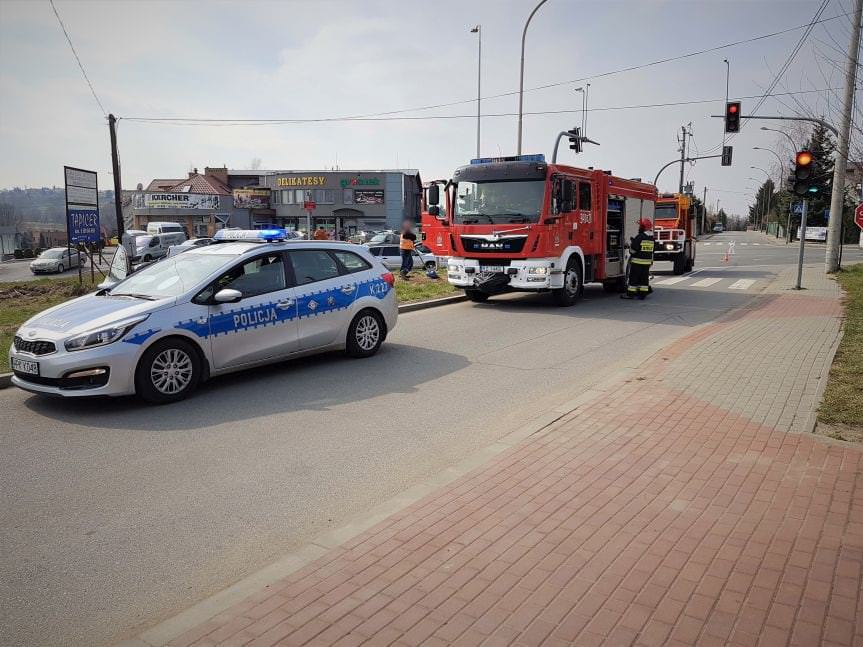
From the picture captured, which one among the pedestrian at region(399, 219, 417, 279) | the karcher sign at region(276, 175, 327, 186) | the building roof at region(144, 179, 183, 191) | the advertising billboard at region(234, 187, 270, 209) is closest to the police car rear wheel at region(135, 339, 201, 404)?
the pedestrian at region(399, 219, 417, 279)

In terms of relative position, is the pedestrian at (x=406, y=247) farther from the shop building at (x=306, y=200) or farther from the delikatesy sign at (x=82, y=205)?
the shop building at (x=306, y=200)

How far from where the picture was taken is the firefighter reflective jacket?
1583 centimetres

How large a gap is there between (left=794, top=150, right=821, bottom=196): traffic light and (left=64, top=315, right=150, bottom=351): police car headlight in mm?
15594

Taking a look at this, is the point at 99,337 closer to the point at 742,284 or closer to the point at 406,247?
the point at 406,247

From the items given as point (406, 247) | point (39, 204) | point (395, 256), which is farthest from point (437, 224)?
point (39, 204)

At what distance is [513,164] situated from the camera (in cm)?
1362

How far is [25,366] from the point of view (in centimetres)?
647

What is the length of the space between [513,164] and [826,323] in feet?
21.7

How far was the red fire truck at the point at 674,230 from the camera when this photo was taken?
81.6 ft

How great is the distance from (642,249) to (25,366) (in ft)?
43.9

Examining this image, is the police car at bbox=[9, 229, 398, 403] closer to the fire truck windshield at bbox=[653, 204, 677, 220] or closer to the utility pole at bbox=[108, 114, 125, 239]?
the fire truck windshield at bbox=[653, 204, 677, 220]

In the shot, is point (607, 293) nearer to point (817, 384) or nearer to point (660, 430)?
point (817, 384)

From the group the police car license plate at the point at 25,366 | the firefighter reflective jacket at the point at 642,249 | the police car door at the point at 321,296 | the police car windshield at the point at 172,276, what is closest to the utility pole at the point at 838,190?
the firefighter reflective jacket at the point at 642,249

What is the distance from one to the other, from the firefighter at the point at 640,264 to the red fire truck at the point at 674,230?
8.86m
